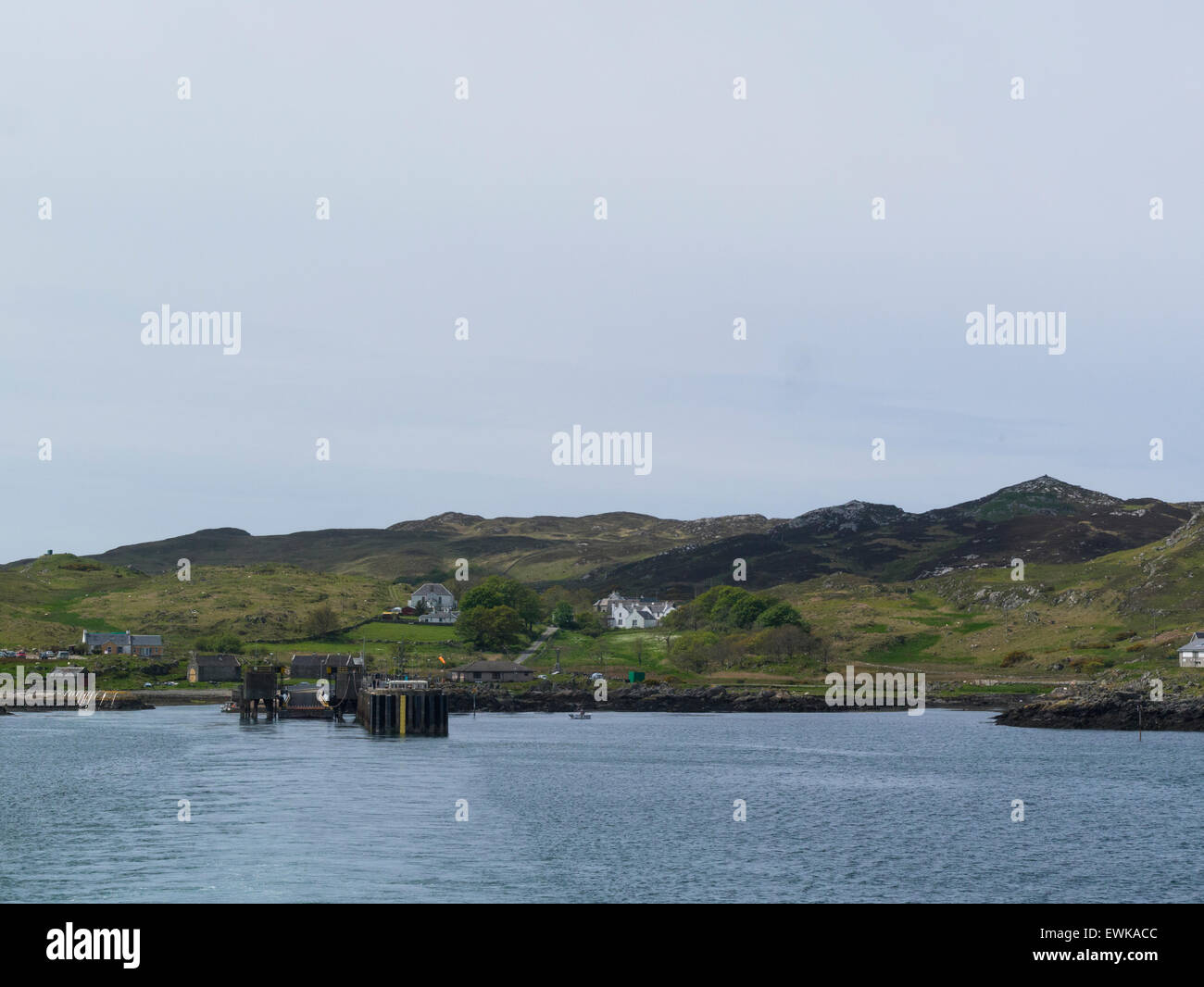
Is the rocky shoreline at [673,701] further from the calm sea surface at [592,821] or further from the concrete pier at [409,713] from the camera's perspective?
the calm sea surface at [592,821]

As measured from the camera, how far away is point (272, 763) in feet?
315

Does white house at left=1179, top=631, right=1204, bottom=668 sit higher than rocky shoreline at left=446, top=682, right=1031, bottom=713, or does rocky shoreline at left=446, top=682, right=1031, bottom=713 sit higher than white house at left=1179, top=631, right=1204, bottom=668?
white house at left=1179, top=631, right=1204, bottom=668

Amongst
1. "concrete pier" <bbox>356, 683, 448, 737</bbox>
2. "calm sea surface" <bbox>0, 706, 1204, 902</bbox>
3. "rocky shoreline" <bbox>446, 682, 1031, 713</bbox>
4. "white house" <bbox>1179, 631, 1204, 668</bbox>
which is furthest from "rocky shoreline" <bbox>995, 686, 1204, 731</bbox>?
"concrete pier" <bbox>356, 683, 448, 737</bbox>

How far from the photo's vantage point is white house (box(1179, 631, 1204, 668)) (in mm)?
166000

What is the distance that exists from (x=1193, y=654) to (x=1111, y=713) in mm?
29787

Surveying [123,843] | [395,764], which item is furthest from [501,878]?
[395,764]

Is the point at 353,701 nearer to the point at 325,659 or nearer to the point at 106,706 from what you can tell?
the point at 325,659

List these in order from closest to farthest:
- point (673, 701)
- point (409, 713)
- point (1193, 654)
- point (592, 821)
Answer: point (592, 821) → point (409, 713) → point (1193, 654) → point (673, 701)

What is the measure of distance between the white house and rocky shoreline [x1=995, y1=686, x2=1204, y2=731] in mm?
18166

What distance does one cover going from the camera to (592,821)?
67.7m

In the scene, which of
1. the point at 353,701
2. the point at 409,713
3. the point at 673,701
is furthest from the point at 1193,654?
the point at 353,701

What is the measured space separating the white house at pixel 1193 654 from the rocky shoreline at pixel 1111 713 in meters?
18.2

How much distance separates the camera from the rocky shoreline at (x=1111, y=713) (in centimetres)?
14312

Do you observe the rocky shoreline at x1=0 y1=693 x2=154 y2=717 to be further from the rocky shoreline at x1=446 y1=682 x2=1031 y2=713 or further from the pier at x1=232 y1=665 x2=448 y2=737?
the rocky shoreline at x1=446 y1=682 x2=1031 y2=713
